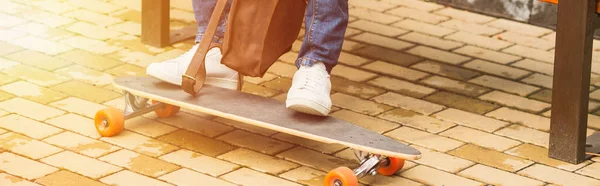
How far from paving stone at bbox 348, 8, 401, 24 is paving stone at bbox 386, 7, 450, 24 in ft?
0.20

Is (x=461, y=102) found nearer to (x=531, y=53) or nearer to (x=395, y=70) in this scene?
(x=395, y=70)

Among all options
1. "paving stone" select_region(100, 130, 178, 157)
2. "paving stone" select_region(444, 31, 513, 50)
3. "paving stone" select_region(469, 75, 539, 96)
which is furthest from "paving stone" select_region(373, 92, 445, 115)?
"paving stone" select_region(100, 130, 178, 157)

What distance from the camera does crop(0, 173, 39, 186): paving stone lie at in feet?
11.0

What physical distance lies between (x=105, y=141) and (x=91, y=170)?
0.27 meters

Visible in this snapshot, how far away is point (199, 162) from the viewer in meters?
3.56

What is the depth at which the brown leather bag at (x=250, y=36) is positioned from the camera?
3.58 m

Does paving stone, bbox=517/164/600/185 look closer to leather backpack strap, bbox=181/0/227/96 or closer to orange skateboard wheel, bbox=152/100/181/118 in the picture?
leather backpack strap, bbox=181/0/227/96

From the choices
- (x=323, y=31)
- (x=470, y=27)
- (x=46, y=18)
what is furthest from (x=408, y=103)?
(x=46, y=18)

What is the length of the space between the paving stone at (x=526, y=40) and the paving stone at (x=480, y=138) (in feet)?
3.77

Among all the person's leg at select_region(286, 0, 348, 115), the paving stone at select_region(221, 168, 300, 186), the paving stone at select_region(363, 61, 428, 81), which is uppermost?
the person's leg at select_region(286, 0, 348, 115)

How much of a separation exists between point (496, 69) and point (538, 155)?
3.20 ft

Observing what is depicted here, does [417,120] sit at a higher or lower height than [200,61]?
lower

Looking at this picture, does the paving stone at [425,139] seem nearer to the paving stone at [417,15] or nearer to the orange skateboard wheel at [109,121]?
the orange skateboard wheel at [109,121]

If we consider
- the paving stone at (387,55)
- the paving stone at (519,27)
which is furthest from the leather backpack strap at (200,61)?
the paving stone at (519,27)
